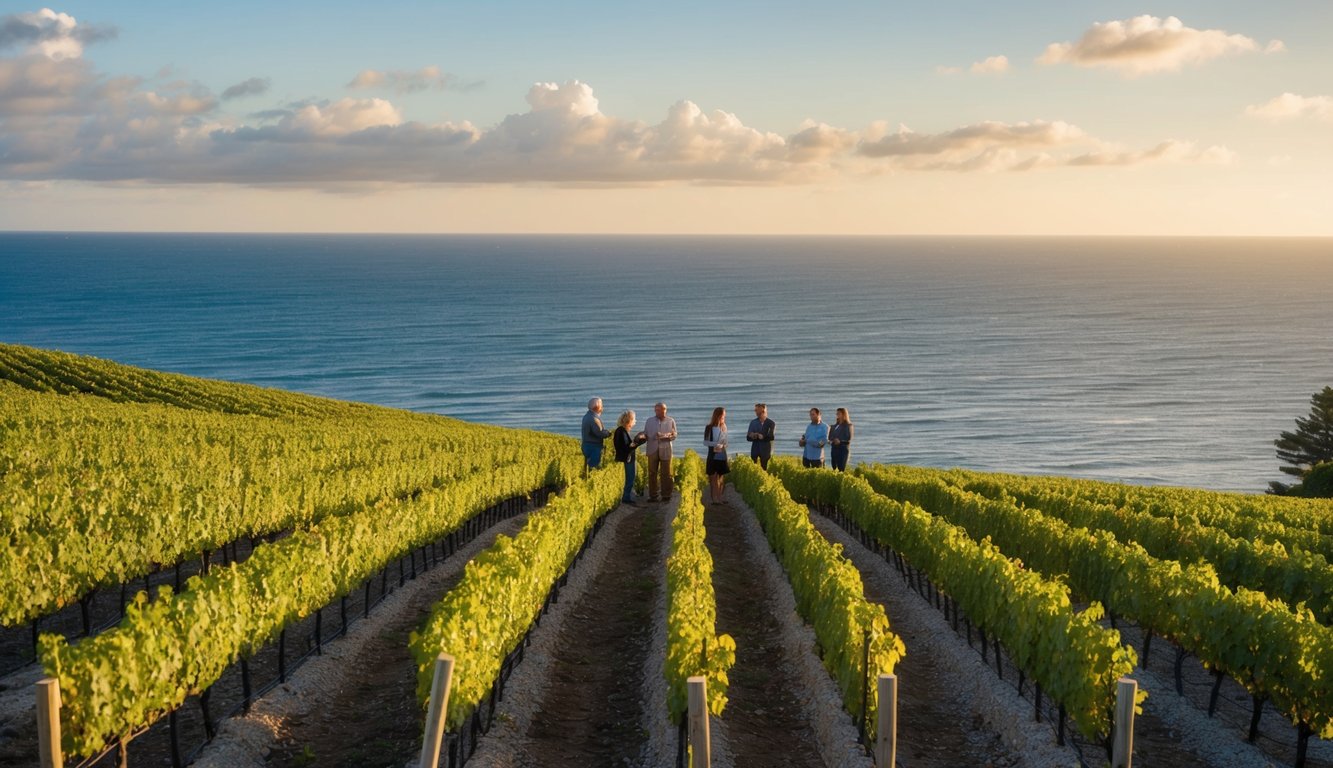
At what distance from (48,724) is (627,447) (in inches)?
722

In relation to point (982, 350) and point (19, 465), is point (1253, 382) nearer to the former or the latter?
point (982, 350)

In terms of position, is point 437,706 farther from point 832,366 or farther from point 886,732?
point 832,366

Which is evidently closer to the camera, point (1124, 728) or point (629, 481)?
point (1124, 728)

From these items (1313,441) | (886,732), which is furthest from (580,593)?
(1313,441)

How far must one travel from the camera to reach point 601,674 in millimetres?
13352

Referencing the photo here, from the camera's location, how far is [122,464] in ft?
76.3

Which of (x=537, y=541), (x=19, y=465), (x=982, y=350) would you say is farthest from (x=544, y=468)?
(x=982, y=350)

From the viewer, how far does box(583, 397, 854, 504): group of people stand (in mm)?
25281

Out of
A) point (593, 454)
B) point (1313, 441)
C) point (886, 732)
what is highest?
point (886, 732)

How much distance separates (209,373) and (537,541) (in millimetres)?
114867

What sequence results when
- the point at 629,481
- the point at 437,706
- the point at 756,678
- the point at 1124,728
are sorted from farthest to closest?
the point at 629,481 → the point at 756,678 → the point at 1124,728 → the point at 437,706

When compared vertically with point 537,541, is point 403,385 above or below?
below

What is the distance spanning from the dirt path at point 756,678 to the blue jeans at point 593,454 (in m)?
5.47

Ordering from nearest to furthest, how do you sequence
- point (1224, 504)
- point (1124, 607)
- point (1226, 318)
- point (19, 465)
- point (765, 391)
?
1. point (1124, 607)
2. point (19, 465)
3. point (1224, 504)
4. point (765, 391)
5. point (1226, 318)
